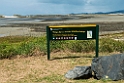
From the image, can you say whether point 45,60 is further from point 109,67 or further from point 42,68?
point 109,67

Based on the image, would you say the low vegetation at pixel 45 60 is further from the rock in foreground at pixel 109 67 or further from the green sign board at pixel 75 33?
the green sign board at pixel 75 33

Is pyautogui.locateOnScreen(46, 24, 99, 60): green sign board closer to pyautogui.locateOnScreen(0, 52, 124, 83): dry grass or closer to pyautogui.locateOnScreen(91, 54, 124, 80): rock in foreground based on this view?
pyautogui.locateOnScreen(0, 52, 124, 83): dry grass

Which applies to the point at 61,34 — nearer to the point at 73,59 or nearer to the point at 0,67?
the point at 73,59

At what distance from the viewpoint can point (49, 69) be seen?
379 inches

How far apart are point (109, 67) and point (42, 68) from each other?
2.52 m

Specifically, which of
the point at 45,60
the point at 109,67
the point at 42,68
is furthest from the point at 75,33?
the point at 109,67

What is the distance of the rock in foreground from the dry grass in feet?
0.88

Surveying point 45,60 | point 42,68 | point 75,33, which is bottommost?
point 42,68

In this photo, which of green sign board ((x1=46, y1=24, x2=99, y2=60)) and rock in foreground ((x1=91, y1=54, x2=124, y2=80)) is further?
green sign board ((x1=46, y1=24, x2=99, y2=60))

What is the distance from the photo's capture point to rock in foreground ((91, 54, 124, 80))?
8.01 m

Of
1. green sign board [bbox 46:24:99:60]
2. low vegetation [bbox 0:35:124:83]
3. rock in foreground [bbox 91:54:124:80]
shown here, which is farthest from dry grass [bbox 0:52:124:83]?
green sign board [bbox 46:24:99:60]

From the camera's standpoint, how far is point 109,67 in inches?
325

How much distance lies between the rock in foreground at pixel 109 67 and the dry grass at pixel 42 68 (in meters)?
0.27

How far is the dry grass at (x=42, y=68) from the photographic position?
332 inches
